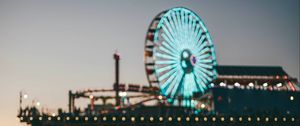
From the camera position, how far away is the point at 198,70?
96.6m

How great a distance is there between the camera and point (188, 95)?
91500mm

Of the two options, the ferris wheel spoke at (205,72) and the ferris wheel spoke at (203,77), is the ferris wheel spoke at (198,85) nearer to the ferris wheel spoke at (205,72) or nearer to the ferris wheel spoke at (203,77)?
the ferris wheel spoke at (203,77)

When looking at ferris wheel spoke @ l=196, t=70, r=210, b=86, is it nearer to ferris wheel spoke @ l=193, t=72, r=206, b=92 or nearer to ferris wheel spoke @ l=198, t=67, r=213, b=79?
ferris wheel spoke @ l=198, t=67, r=213, b=79

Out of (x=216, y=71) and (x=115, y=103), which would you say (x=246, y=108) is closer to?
(x=216, y=71)

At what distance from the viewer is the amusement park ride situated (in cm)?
7669

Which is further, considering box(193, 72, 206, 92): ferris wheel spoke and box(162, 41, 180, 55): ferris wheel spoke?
box(193, 72, 206, 92): ferris wheel spoke

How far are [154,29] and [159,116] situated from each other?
19524mm

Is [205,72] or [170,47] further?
[205,72]

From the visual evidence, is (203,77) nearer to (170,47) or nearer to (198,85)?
(198,85)

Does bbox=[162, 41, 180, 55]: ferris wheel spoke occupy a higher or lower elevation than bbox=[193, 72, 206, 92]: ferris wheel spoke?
higher

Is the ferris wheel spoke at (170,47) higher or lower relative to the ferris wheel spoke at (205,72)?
higher

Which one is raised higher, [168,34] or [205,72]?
[168,34]

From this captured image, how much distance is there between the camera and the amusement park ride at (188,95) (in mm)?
76688

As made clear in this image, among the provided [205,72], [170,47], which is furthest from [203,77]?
[170,47]
